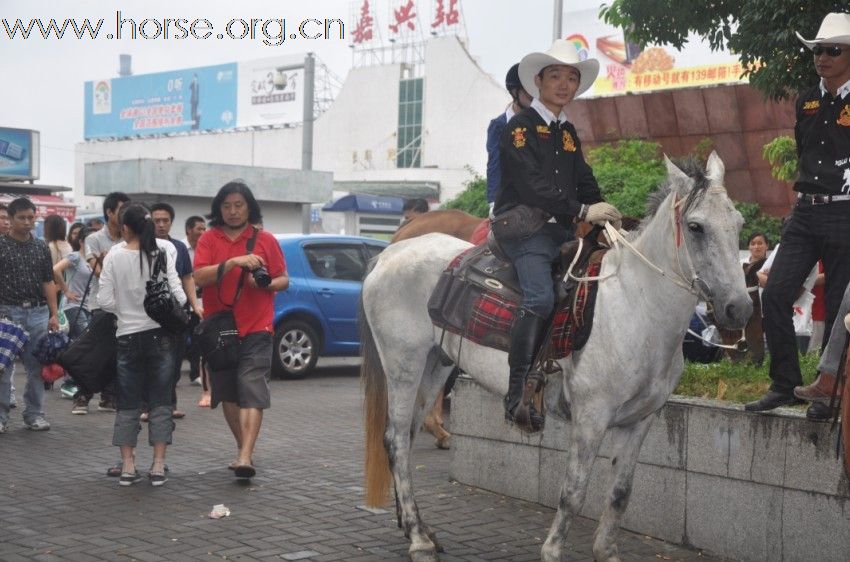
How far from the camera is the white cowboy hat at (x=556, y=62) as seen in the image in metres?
6.20

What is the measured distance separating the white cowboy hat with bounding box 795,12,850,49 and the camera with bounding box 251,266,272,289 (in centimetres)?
415

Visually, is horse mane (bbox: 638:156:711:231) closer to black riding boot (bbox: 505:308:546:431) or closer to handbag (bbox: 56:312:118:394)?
black riding boot (bbox: 505:308:546:431)

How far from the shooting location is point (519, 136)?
612 cm

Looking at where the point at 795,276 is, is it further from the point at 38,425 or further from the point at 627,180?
the point at 627,180

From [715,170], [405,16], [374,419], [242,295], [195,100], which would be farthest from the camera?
[195,100]

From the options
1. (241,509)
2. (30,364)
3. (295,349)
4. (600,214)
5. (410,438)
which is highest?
(600,214)

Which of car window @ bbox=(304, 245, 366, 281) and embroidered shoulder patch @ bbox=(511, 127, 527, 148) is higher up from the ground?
embroidered shoulder patch @ bbox=(511, 127, 527, 148)

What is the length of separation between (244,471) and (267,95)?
261 ft

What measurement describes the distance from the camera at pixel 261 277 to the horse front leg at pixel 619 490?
10.6 feet

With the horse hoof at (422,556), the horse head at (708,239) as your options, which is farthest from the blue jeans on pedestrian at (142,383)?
the horse head at (708,239)

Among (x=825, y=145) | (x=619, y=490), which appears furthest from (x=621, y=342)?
(x=825, y=145)

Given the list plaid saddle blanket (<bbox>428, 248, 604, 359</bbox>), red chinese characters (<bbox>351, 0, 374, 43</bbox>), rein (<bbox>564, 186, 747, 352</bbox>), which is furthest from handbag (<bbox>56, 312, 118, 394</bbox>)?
red chinese characters (<bbox>351, 0, 374, 43</bbox>)

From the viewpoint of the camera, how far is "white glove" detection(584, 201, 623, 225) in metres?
5.96

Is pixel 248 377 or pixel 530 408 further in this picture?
pixel 248 377
